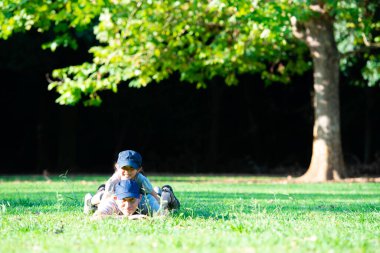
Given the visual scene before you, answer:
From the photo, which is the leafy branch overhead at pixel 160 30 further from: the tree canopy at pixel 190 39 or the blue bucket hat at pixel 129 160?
the blue bucket hat at pixel 129 160

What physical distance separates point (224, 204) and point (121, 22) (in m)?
10.9

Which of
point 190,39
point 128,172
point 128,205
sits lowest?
point 128,205

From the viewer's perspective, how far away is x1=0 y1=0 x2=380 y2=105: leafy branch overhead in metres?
19.9

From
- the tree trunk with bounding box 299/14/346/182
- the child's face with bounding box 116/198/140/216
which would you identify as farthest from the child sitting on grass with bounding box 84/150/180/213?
the tree trunk with bounding box 299/14/346/182

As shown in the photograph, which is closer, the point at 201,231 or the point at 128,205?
the point at 201,231

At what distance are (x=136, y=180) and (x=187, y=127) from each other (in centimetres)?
2577

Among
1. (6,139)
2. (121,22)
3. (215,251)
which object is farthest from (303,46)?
(215,251)

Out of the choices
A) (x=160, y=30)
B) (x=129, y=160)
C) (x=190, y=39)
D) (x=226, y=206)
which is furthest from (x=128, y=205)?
(x=190, y=39)

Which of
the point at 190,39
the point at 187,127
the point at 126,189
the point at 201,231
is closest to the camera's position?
the point at 201,231

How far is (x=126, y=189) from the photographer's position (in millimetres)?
8266

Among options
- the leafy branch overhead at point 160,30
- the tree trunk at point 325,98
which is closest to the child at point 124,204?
the leafy branch overhead at point 160,30

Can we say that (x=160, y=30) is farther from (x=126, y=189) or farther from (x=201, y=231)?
(x=201, y=231)

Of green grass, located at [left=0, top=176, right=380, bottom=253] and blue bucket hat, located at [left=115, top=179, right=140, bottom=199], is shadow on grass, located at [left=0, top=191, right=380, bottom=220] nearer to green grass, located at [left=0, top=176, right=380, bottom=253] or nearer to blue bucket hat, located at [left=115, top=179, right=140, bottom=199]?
green grass, located at [left=0, top=176, right=380, bottom=253]

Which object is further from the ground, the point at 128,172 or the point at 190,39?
the point at 190,39
